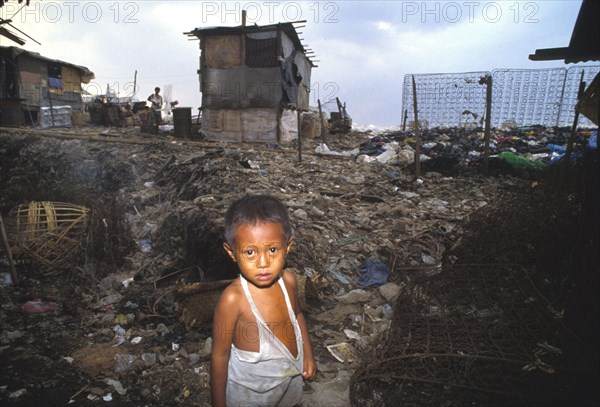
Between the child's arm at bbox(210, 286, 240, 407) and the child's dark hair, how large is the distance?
23 centimetres

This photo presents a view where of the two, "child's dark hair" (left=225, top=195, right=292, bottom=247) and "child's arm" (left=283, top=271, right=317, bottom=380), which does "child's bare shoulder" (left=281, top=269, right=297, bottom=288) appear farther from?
"child's dark hair" (left=225, top=195, right=292, bottom=247)

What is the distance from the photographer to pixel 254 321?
4.53 ft

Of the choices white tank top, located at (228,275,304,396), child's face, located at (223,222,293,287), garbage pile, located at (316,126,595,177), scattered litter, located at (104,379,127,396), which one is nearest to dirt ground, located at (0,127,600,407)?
scattered litter, located at (104,379,127,396)

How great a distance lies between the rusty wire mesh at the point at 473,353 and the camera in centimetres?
166

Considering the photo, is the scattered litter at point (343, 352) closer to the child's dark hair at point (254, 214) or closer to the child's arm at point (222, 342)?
the child's arm at point (222, 342)

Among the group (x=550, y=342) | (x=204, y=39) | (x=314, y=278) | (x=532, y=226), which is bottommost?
(x=314, y=278)

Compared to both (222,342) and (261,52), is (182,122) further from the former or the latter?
(222,342)

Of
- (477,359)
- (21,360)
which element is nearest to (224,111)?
(21,360)

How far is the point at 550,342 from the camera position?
187cm

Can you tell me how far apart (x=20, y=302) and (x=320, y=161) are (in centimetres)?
788

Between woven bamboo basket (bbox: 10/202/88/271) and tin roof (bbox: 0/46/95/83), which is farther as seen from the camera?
tin roof (bbox: 0/46/95/83)

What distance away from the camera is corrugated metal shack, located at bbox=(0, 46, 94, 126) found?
1570 cm

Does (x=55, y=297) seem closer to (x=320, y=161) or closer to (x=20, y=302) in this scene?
(x=20, y=302)

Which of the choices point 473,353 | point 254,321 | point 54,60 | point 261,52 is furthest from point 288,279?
point 54,60
